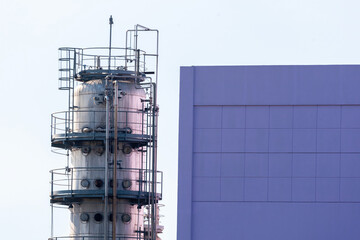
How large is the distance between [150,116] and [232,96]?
1298 centimetres

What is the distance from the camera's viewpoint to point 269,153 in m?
43.9

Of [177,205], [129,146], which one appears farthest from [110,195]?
[177,205]

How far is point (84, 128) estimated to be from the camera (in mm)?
57000

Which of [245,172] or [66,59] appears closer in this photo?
[245,172]

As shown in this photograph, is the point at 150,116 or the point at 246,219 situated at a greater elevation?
the point at 150,116

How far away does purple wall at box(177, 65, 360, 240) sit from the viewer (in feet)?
142

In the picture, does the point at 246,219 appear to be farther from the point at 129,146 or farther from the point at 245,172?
the point at 129,146

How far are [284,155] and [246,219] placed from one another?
273 centimetres

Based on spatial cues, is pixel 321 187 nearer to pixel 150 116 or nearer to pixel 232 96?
pixel 232 96

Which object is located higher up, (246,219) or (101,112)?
(101,112)

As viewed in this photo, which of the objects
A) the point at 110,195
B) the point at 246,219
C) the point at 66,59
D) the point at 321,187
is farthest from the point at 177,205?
the point at 66,59

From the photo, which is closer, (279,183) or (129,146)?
(279,183)

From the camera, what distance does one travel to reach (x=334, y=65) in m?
43.9

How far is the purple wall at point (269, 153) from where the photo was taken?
43.3m
